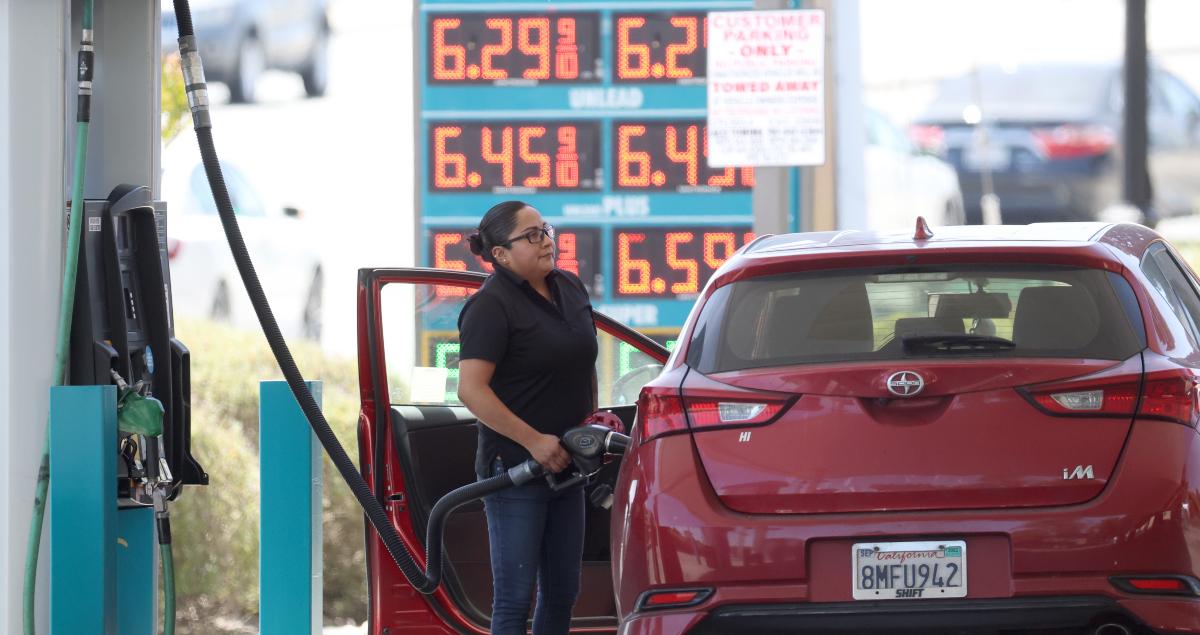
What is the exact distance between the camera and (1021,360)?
4242mm

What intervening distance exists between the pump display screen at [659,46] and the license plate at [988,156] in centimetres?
2074

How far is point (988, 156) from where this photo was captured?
29.8 m

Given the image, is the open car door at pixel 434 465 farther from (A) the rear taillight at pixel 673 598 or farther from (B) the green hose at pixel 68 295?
(A) the rear taillight at pixel 673 598

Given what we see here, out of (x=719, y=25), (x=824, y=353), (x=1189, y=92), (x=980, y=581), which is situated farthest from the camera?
(x=1189, y=92)

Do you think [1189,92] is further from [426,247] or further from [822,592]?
[822,592]

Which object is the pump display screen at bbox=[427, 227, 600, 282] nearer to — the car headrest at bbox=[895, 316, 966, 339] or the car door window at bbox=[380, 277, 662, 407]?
the car door window at bbox=[380, 277, 662, 407]

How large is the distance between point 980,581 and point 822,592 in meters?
0.38

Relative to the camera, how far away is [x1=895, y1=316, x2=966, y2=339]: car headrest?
450 cm

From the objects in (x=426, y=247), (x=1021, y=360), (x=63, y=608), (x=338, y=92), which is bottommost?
(x=63, y=608)

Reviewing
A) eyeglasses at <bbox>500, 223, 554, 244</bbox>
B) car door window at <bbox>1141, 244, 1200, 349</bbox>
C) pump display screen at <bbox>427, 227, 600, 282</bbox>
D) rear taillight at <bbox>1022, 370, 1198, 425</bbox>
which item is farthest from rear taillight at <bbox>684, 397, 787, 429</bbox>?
pump display screen at <bbox>427, 227, 600, 282</bbox>

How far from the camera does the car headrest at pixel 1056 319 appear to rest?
430 cm

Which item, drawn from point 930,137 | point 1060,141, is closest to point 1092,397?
point 930,137

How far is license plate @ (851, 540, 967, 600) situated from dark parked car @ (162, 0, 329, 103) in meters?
14.0

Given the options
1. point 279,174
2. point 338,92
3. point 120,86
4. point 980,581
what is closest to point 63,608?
point 120,86
